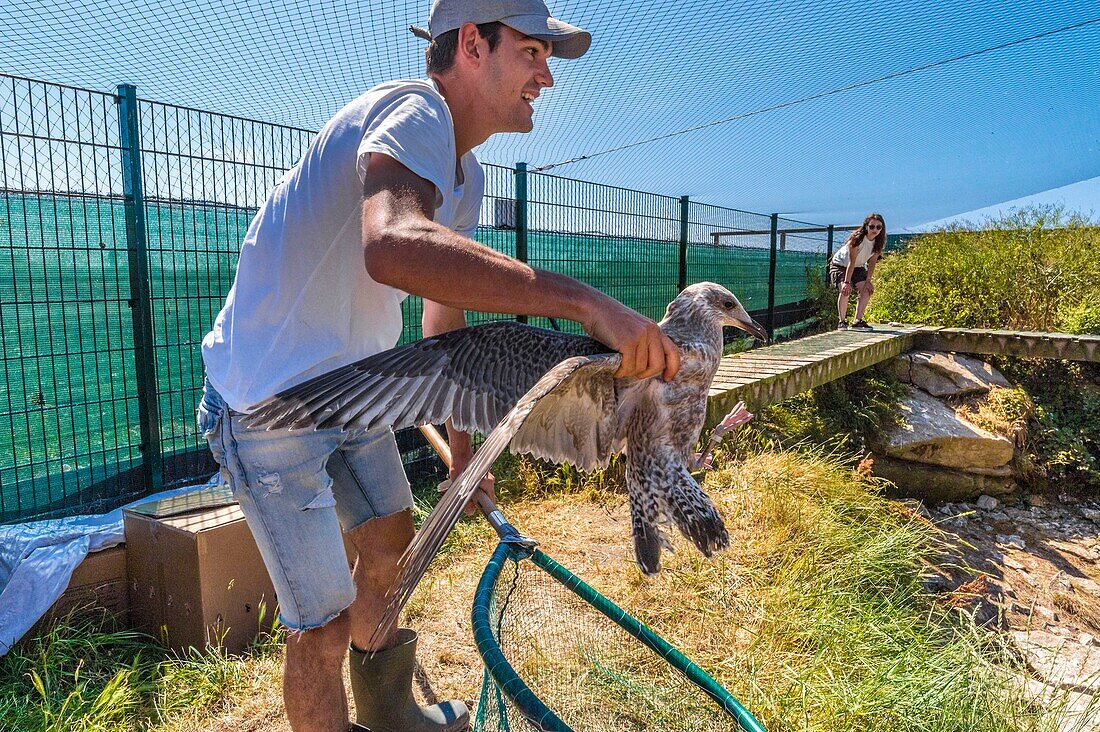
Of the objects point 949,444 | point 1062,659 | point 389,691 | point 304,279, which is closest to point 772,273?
point 949,444

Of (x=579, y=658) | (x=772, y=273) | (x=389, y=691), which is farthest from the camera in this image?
(x=772, y=273)

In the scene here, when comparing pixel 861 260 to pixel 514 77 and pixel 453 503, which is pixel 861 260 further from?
pixel 453 503

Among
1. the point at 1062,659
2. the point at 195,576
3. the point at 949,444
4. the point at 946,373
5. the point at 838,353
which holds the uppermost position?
the point at 838,353

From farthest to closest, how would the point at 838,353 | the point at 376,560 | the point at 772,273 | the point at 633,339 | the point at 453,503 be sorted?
the point at 772,273 < the point at 838,353 < the point at 376,560 < the point at 633,339 < the point at 453,503

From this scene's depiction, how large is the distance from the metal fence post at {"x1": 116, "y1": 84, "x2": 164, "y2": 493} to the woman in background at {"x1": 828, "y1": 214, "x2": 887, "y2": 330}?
25.0 feet

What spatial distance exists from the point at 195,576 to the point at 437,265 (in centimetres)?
235

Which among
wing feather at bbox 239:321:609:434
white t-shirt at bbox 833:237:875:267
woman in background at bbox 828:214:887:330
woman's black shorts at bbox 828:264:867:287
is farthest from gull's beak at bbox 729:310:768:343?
woman's black shorts at bbox 828:264:867:287

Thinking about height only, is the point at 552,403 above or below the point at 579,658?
above

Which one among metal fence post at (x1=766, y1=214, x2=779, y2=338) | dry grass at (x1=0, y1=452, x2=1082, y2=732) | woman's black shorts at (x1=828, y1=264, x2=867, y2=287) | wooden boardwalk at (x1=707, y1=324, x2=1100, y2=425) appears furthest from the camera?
metal fence post at (x1=766, y1=214, x2=779, y2=338)

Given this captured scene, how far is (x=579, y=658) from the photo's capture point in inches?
85.7

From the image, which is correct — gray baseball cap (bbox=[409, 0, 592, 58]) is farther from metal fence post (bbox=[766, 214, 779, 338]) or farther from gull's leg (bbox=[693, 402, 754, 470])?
metal fence post (bbox=[766, 214, 779, 338])

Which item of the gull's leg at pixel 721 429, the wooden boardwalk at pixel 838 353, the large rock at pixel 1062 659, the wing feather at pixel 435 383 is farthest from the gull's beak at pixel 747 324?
the large rock at pixel 1062 659

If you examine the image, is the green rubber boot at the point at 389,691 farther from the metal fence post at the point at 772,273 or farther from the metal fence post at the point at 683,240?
the metal fence post at the point at 772,273

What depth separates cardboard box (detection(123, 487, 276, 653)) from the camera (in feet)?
9.41
